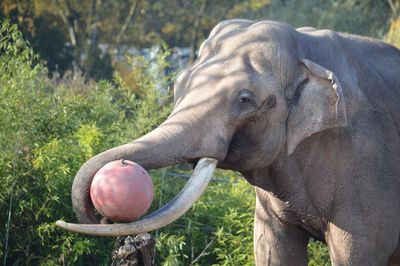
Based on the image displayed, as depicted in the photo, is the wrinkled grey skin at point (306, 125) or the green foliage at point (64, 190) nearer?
the wrinkled grey skin at point (306, 125)

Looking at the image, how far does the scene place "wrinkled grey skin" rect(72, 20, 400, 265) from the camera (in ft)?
18.9

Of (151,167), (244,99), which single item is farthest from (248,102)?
(151,167)

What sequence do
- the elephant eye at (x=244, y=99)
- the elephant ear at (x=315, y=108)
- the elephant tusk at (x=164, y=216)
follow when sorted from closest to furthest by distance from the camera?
the elephant tusk at (x=164, y=216) → the elephant eye at (x=244, y=99) → the elephant ear at (x=315, y=108)

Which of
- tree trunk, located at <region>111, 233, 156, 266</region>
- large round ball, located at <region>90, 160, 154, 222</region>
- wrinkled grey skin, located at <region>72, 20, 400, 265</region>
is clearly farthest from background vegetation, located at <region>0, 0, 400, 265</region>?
large round ball, located at <region>90, 160, 154, 222</region>

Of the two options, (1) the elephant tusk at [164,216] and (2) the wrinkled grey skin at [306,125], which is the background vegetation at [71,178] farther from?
(1) the elephant tusk at [164,216]

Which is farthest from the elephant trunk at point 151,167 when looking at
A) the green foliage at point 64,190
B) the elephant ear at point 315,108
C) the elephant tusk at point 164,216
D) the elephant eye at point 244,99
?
the green foliage at point 64,190

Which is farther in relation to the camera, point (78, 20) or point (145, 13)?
point (145, 13)

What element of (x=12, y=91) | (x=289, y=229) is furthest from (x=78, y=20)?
(x=289, y=229)

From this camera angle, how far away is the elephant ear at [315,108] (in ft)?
19.4

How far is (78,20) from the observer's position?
2627 centimetres

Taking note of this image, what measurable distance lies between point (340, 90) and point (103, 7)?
21036mm

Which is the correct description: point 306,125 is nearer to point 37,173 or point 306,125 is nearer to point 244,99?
point 244,99

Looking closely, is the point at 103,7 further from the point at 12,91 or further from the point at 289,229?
the point at 289,229

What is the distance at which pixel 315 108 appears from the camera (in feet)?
19.4
